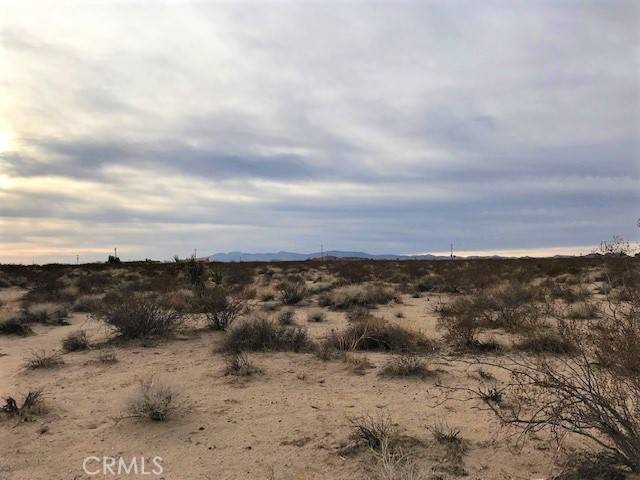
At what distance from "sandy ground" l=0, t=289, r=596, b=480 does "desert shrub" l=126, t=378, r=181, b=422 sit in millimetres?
108

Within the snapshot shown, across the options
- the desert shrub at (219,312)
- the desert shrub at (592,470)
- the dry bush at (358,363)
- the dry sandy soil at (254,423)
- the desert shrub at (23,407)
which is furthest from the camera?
the desert shrub at (219,312)

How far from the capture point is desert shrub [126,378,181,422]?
548 cm

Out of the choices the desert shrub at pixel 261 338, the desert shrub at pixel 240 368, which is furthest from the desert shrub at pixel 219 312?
the desert shrub at pixel 240 368

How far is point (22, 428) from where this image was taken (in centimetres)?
546

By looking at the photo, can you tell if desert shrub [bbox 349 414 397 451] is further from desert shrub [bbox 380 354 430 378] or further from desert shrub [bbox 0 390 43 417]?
desert shrub [bbox 0 390 43 417]

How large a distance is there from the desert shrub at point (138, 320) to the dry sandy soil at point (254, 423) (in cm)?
152

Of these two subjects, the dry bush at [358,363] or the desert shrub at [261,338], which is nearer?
the dry bush at [358,363]

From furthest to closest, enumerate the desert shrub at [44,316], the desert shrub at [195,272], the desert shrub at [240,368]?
the desert shrub at [195,272] → the desert shrub at [44,316] → the desert shrub at [240,368]

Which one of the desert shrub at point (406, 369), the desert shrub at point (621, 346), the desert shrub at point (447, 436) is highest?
the desert shrub at point (621, 346)

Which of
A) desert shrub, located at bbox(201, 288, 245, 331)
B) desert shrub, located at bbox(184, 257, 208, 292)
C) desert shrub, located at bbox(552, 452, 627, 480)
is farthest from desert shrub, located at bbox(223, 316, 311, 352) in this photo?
desert shrub, located at bbox(184, 257, 208, 292)

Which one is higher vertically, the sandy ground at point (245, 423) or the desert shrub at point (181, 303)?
the desert shrub at point (181, 303)

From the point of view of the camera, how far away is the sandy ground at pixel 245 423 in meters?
4.42

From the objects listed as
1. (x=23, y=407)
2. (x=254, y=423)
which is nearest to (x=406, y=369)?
(x=254, y=423)

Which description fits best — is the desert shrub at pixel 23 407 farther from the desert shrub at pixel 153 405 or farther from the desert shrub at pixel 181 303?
the desert shrub at pixel 181 303
